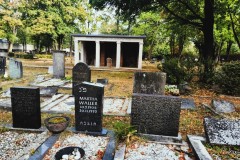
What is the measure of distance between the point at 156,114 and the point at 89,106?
1755 mm

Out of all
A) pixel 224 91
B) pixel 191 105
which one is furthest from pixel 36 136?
pixel 224 91

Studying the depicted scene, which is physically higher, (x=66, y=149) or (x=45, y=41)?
(x=45, y=41)

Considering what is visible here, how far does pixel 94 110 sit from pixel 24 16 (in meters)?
29.0

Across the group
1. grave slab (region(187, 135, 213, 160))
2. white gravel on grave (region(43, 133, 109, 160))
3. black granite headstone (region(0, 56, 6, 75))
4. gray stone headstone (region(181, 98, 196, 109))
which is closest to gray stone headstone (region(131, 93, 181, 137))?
grave slab (region(187, 135, 213, 160))

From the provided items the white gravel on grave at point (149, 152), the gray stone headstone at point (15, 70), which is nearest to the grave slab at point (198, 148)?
the white gravel on grave at point (149, 152)

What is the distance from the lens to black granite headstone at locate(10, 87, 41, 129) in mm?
5746

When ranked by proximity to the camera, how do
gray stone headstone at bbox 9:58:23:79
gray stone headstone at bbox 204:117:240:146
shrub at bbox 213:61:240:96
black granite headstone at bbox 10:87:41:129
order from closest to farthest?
gray stone headstone at bbox 204:117:240:146 → black granite headstone at bbox 10:87:41:129 → shrub at bbox 213:61:240:96 → gray stone headstone at bbox 9:58:23:79

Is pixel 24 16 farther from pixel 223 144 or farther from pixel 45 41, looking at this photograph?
pixel 223 144

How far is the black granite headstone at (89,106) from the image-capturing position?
5.45 metres

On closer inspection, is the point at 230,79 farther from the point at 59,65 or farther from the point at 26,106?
the point at 59,65

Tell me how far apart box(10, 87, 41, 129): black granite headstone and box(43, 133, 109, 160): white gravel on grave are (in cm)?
126

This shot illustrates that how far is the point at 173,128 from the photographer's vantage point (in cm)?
531

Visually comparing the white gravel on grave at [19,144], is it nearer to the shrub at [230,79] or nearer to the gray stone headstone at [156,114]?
the gray stone headstone at [156,114]

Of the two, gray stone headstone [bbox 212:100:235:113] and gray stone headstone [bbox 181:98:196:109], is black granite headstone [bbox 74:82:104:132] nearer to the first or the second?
gray stone headstone [bbox 181:98:196:109]
